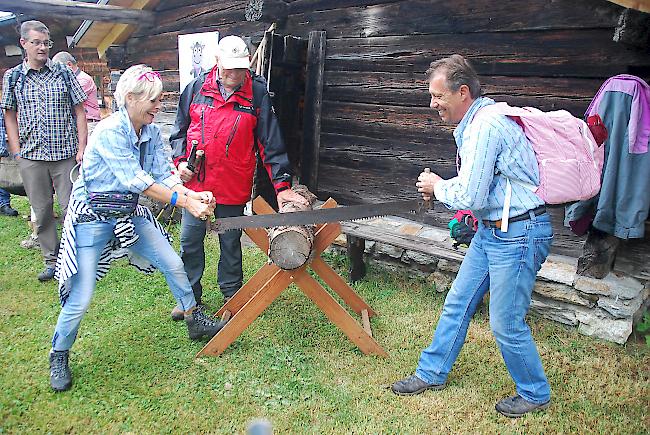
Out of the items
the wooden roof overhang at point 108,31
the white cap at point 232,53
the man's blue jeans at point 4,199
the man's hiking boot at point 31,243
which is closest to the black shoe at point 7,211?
the man's blue jeans at point 4,199

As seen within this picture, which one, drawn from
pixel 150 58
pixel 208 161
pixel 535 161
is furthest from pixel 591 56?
pixel 150 58

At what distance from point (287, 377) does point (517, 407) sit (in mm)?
1496

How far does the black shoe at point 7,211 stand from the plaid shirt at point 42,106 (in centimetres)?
285

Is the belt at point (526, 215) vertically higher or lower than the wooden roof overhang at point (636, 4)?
lower

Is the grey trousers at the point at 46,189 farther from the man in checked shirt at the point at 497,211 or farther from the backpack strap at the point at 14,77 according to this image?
the man in checked shirt at the point at 497,211

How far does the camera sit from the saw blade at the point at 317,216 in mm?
3516

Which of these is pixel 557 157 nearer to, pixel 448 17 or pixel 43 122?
pixel 448 17

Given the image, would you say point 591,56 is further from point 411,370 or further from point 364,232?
point 411,370

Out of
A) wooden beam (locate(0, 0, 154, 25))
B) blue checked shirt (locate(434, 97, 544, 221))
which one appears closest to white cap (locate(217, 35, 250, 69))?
blue checked shirt (locate(434, 97, 544, 221))

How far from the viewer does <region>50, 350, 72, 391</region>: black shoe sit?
3404mm

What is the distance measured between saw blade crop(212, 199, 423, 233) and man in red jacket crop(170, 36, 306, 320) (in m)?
0.43

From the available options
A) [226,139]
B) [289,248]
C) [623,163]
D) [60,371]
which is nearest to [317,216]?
[289,248]

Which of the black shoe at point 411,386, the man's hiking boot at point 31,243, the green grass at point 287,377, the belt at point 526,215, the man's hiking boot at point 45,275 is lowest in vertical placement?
the man's hiking boot at point 31,243

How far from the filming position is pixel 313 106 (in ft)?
19.3
